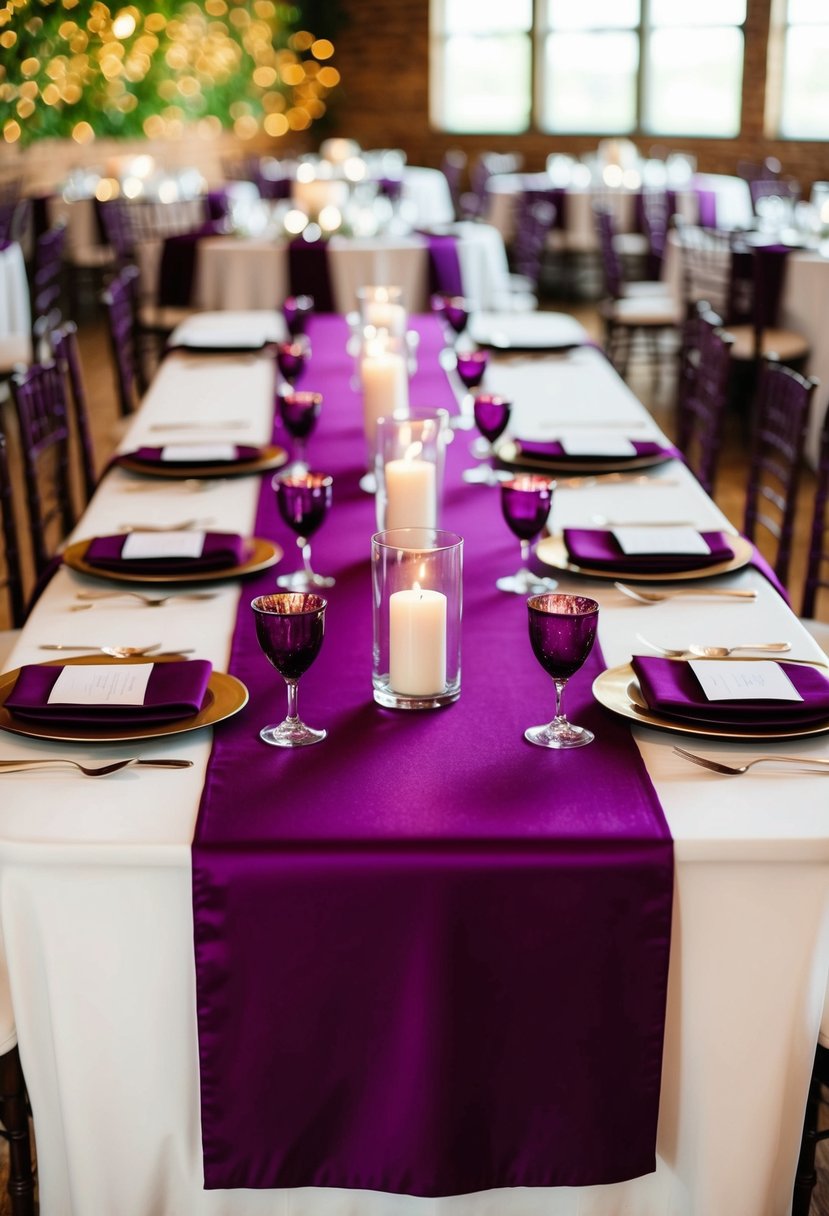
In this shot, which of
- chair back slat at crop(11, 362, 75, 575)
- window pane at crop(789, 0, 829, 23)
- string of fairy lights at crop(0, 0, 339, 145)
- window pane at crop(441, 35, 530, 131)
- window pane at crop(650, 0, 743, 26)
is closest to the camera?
chair back slat at crop(11, 362, 75, 575)

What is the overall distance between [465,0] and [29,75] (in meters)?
5.06

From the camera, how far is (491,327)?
391 centimetres

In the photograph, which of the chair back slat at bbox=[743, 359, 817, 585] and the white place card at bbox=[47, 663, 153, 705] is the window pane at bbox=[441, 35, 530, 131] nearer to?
the chair back slat at bbox=[743, 359, 817, 585]

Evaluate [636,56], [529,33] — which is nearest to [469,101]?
[529,33]

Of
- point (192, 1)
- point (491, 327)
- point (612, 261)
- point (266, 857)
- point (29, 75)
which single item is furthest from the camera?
point (192, 1)

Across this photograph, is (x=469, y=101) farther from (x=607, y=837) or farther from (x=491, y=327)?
(x=607, y=837)

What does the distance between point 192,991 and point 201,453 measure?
55.9 inches

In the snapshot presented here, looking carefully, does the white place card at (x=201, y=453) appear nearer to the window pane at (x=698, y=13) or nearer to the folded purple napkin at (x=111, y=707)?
the folded purple napkin at (x=111, y=707)

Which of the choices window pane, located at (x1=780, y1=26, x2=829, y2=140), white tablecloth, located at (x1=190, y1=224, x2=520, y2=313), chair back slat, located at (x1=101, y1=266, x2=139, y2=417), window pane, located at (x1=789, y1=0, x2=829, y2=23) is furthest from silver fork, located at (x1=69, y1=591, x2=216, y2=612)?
window pane, located at (x1=789, y1=0, x2=829, y2=23)

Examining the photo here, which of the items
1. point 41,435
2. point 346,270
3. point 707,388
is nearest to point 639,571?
point 707,388

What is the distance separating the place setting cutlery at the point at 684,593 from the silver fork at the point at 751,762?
1.63 feet

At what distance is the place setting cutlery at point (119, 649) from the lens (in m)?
1.72

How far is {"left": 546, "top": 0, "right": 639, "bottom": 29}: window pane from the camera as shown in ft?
38.8

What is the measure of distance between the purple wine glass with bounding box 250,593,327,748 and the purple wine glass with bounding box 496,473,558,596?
1.53ft
